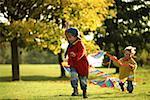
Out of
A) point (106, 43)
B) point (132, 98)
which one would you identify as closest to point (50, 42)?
point (106, 43)

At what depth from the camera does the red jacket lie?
12.9 metres

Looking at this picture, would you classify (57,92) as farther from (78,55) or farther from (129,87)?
(78,55)

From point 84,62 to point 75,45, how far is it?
579 millimetres

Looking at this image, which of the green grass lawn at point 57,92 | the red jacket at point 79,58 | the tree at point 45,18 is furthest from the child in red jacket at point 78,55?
the tree at point 45,18

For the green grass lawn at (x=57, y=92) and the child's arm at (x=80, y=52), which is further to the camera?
the green grass lawn at (x=57, y=92)

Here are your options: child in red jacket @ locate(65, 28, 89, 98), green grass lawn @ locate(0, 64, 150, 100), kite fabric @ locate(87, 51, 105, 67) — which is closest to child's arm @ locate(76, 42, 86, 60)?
child in red jacket @ locate(65, 28, 89, 98)

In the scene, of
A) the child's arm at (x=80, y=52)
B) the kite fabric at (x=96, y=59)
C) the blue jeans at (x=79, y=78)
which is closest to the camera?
the child's arm at (x=80, y=52)

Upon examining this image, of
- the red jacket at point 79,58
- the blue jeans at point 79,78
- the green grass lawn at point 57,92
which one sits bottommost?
the green grass lawn at point 57,92

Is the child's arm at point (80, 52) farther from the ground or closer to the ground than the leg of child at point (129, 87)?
farther from the ground

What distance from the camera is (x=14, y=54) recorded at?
34.3 metres

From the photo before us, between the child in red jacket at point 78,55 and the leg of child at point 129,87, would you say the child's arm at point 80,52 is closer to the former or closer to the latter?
the child in red jacket at point 78,55

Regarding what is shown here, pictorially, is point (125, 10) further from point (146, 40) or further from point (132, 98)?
point (132, 98)

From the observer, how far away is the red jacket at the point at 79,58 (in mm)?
12922

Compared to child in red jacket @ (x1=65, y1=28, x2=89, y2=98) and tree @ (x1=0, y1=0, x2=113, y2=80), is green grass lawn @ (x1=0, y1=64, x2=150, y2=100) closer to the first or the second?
child in red jacket @ (x1=65, y1=28, x2=89, y2=98)
